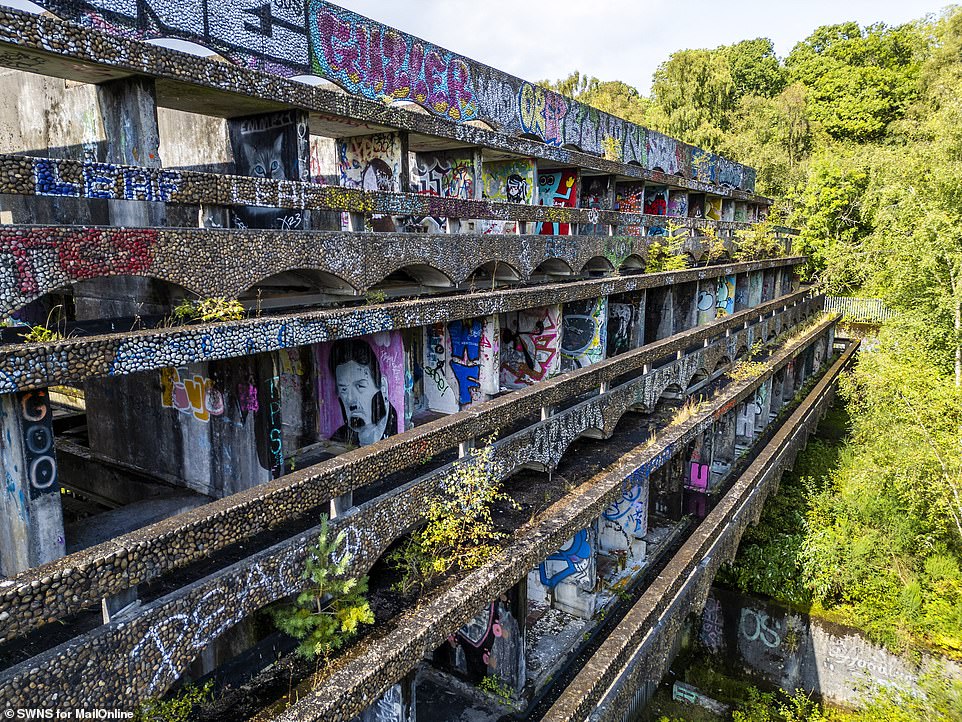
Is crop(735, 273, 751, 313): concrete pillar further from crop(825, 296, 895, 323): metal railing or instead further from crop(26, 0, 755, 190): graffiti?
crop(825, 296, 895, 323): metal railing

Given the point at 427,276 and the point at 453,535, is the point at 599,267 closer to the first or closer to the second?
the point at 427,276

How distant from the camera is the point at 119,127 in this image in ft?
23.4

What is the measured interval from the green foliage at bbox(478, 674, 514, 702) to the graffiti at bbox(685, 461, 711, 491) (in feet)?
31.6

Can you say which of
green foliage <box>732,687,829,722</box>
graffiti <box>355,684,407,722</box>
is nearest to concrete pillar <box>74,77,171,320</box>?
graffiti <box>355,684,407,722</box>

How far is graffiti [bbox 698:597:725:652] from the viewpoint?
60.8 feet

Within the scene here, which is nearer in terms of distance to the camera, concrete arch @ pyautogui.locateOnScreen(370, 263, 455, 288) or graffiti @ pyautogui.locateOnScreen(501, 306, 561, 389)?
concrete arch @ pyautogui.locateOnScreen(370, 263, 455, 288)

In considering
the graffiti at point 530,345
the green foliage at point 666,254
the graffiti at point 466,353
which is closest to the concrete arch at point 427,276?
the graffiti at point 466,353

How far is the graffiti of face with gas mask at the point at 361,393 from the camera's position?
34.8 ft

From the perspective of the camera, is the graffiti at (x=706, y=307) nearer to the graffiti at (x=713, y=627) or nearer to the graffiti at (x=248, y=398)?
the graffiti at (x=713, y=627)

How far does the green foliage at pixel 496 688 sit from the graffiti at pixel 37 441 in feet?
23.5

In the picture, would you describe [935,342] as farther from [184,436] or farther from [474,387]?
[184,436]

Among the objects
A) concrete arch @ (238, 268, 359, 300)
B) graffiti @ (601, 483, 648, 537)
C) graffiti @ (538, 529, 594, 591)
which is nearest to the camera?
concrete arch @ (238, 268, 359, 300)

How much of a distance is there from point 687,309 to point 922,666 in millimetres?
12201

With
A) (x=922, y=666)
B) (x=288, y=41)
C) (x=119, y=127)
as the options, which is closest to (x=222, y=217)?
(x=119, y=127)
